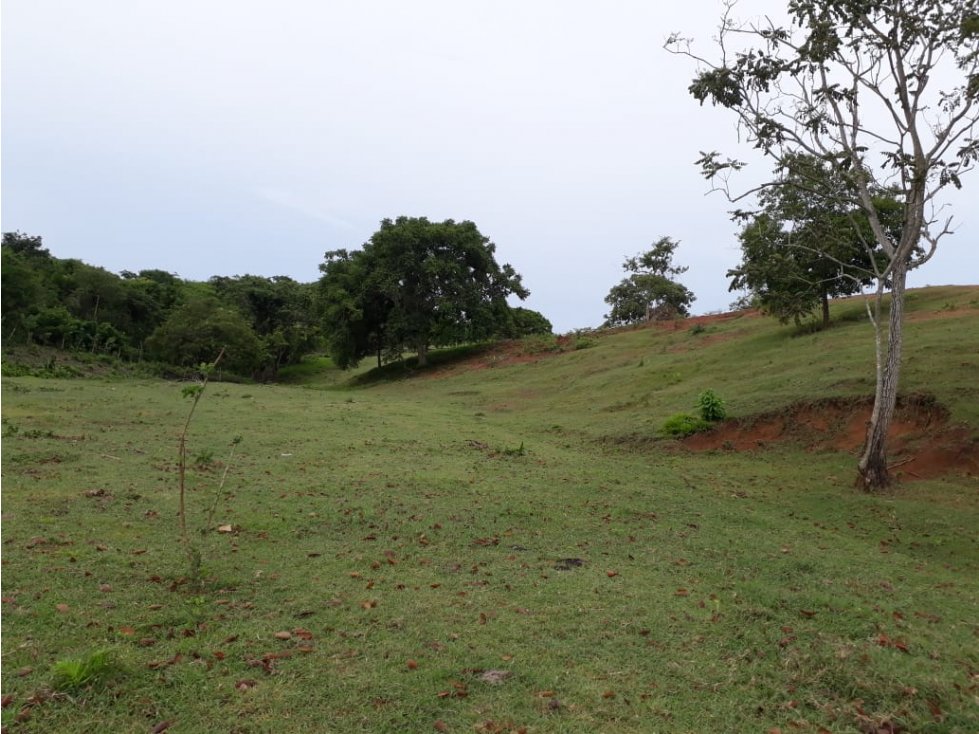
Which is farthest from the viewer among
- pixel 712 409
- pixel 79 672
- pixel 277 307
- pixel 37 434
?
pixel 277 307

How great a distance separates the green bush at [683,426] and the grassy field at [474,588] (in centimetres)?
171

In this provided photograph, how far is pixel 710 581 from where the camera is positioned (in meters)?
6.66

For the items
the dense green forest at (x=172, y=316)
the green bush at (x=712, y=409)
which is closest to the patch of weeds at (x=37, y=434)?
the green bush at (x=712, y=409)

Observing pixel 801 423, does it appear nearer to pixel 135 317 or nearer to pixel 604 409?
pixel 604 409

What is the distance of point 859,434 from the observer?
564 inches

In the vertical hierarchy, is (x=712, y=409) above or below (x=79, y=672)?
above

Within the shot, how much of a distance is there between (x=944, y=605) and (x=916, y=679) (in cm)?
243

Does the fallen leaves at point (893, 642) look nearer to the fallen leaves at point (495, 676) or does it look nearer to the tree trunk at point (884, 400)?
the fallen leaves at point (495, 676)

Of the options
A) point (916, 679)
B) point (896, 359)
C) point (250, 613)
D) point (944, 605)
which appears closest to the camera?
point (916, 679)

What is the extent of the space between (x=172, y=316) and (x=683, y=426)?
33.3m

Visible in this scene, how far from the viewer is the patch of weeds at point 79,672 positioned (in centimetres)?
A: 391

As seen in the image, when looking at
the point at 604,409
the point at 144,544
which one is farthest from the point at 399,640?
the point at 604,409

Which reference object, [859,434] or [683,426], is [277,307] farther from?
[859,434]

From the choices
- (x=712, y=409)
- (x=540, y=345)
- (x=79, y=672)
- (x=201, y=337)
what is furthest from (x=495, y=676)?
(x=201, y=337)
